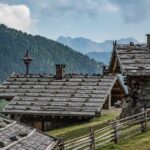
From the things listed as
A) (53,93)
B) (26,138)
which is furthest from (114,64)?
(26,138)

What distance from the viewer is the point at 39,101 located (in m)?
34.2

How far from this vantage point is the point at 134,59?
96.2 ft

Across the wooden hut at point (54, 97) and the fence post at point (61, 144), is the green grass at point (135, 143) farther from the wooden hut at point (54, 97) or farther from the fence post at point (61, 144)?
the wooden hut at point (54, 97)

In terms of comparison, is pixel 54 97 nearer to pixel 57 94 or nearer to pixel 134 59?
pixel 57 94

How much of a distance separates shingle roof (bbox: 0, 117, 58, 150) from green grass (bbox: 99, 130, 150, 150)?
→ 426 centimetres

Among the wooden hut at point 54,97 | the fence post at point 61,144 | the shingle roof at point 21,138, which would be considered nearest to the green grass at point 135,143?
the fence post at point 61,144

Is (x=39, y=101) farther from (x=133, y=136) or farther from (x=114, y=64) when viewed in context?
(x=133, y=136)

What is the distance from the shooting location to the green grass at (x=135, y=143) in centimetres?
2254

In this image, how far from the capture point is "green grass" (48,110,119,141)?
28031 mm

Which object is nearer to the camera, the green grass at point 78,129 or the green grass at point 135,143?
the green grass at point 135,143

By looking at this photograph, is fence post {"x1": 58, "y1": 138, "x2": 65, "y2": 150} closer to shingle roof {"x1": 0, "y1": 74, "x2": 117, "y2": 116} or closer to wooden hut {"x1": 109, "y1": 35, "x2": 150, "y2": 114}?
wooden hut {"x1": 109, "y1": 35, "x2": 150, "y2": 114}

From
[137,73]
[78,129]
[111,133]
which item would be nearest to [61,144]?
[111,133]

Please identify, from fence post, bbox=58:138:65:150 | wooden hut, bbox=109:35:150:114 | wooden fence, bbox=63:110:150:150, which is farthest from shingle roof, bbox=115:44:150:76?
fence post, bbox=58:138:65:150

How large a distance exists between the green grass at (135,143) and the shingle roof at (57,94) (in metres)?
7.50
